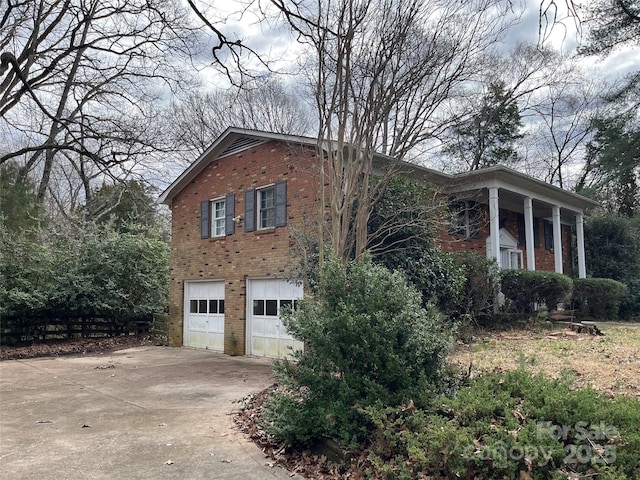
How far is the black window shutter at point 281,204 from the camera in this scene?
476 inches

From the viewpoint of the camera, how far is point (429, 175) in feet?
42.4

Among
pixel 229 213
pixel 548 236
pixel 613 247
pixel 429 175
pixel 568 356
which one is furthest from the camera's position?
pixel 613 247

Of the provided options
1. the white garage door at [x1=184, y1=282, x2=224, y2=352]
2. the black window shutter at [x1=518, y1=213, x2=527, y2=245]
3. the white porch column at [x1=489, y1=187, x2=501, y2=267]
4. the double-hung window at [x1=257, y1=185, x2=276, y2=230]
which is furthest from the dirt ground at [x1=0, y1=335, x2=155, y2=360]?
the black window shutter at [x1=518, y1=213, x2=527, y2=245]

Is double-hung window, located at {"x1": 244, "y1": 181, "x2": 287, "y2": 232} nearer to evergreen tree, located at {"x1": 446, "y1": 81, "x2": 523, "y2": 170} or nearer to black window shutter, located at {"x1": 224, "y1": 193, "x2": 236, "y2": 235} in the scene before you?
black window shutter, located at {"x1": 224, "y1": 193, "x2": 236, "y2": 235}

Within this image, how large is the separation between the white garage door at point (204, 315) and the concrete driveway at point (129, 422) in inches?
101

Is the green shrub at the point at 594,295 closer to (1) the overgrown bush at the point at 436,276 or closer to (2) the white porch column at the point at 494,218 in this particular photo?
(2) the white porch column at the point at 494,218

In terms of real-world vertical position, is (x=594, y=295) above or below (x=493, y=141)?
below

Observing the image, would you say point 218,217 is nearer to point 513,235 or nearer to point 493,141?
point 513,235

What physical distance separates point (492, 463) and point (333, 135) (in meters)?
5.42

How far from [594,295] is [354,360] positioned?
13754 millimetres

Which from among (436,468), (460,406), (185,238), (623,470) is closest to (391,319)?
(460,406)

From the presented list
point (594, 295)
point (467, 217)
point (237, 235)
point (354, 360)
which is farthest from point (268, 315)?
point (594, 295)

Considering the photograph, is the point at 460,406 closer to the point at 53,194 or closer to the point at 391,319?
the point at 391,319

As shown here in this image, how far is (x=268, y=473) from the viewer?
4.52 meters
